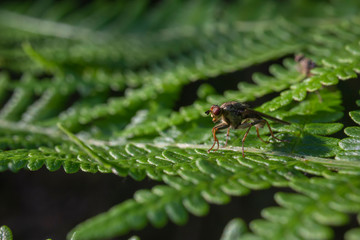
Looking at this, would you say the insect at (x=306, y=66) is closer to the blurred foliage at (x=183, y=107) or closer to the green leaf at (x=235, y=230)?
the blurred foliage at (x=183, y=107)

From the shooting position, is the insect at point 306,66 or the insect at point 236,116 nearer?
the insect at point 236,116

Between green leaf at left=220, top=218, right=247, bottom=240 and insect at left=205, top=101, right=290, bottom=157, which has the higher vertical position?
insect at left=205, top=101, right=290, bottom=157

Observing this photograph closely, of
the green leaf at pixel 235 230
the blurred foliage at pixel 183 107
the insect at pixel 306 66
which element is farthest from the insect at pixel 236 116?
the green leaf at pixel 235 230

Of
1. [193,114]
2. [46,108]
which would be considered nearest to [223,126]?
[193,114]

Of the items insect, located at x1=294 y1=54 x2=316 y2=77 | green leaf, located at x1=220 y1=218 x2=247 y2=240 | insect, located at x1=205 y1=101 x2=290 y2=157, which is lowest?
green leaf, located at x1=220 y1=218 x2=247 y2=240

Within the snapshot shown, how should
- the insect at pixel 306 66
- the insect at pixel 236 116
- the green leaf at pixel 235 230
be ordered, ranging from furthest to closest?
the insect at pixel 306 66, the insect at pixel 236 116, the green leaf at pixel 235 230

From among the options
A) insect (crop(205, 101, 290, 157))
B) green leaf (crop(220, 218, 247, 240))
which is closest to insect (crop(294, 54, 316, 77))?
insect (crop(205, 101, 290, 157))

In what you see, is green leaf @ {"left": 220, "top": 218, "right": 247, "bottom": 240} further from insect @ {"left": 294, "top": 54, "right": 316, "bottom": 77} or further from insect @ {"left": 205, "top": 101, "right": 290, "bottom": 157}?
insect @ {"left": 294, "top": 54, "right": 316, "bottom": 77}

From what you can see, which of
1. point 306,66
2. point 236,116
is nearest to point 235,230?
point 236,116

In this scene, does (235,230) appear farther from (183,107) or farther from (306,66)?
(183,107)
